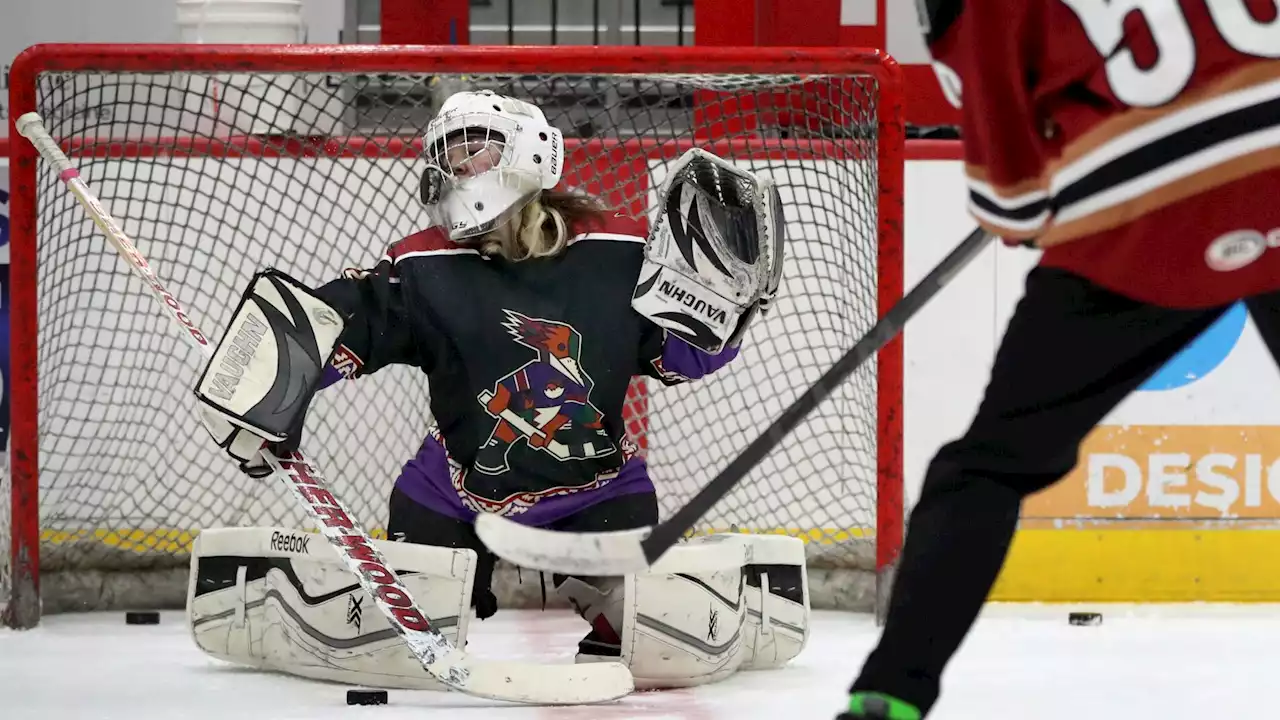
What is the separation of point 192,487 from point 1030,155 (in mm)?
2082

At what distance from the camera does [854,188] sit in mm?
3066

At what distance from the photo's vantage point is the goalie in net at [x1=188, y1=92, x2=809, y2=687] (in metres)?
2.27

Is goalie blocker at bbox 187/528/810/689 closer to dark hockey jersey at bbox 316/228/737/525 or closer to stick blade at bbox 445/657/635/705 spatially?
stick blade at bbox 445/657/635/705

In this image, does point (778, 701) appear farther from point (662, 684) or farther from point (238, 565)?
point (238, 565)

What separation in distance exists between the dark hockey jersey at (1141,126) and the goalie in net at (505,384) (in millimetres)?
721

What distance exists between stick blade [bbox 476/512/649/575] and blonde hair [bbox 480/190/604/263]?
765 mm

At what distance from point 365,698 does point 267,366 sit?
0.47 m

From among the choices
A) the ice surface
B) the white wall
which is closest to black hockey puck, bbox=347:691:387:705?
the ice surface

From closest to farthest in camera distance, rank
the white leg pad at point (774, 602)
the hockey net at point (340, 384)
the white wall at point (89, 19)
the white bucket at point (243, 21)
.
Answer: the white leg pad at point (774, 602), the hockey net at point (340, 384), the white bucket at point (243, 21), the white wall at point (89, 19)

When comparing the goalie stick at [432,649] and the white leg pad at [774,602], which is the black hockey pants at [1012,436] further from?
the white leg pad at [774,602]

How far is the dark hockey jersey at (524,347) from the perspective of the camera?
2400mm

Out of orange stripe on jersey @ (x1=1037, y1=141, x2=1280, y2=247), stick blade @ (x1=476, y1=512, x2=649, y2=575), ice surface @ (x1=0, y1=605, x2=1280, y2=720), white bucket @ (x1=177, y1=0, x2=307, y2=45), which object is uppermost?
white bucket @ (x1=177, y1=0, x2=307, y2=45)

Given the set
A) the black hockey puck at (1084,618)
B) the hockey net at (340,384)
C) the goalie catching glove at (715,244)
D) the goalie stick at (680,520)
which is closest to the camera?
the goalie stick at (680,520)

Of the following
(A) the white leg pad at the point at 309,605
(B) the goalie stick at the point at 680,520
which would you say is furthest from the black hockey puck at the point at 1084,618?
(B) the goalie stick at the point at 680,520
